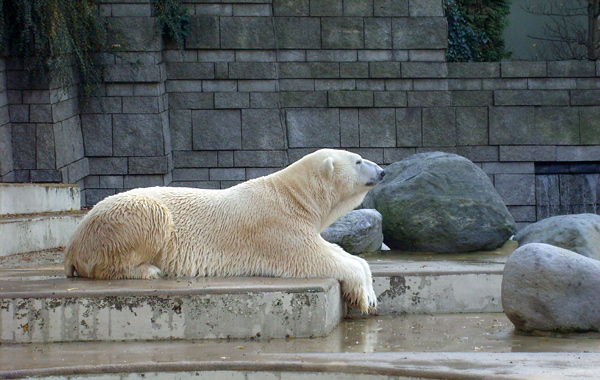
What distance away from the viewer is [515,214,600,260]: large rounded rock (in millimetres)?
6574

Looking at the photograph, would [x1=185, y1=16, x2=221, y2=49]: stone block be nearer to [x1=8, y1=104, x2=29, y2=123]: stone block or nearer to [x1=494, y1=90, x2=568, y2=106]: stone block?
[x1=8, y1=104, x2=29, y2=123]: stone block

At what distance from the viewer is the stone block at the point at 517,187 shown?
10.7 m

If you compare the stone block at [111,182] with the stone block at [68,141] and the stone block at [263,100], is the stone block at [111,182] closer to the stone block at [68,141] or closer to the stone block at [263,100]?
the stone block at [68,141]

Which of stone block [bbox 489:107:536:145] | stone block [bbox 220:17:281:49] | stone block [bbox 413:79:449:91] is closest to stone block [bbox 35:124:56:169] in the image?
stone block [bbox 220:17:281:49]

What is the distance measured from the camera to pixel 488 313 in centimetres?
543

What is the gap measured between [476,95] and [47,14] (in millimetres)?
5806

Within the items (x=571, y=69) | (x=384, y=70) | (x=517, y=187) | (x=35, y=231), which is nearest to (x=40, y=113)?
(x=35, y=231)

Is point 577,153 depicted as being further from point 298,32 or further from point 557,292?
point 557,292

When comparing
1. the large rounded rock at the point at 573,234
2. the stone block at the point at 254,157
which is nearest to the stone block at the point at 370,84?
the stone block at the point at 254,157

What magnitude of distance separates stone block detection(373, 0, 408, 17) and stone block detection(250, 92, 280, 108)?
1838mm

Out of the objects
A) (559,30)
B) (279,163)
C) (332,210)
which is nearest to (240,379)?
(332,210)

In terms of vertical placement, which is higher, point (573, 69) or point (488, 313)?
point (573, 69)

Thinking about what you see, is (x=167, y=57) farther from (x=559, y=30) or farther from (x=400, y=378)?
(x=400, y=378)

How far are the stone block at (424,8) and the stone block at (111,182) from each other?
454cm
